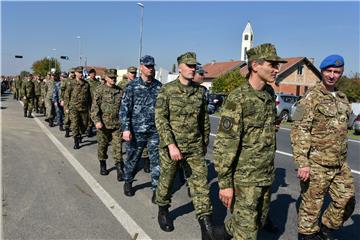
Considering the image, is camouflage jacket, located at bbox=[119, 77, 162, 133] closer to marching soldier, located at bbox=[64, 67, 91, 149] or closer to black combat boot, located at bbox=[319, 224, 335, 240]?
black combat boot, located at bbox=[319, 224, 335, 240]

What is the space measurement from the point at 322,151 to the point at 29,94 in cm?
1435

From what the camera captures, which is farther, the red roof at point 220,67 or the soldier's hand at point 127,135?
the red roof at point 220,67

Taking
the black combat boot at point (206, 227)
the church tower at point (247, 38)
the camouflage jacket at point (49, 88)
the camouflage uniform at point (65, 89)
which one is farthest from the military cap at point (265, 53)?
the church tower at point (247, 38)

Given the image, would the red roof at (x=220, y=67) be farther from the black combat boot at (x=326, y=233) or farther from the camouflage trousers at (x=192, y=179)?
the black combat boot at (x=326, y=233)

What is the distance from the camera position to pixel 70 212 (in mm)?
5000

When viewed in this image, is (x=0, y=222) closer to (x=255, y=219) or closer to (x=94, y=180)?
(x=94, y=180)

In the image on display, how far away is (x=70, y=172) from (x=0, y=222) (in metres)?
2.54

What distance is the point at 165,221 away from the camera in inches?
181

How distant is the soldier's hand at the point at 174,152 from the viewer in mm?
4367

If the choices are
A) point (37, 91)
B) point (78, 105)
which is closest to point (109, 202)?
point (78, 105)

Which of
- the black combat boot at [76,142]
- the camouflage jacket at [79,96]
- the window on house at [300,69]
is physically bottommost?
the black combat boot at [76,142]

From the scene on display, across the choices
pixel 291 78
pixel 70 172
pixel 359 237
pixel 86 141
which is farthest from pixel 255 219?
pixel 291 78

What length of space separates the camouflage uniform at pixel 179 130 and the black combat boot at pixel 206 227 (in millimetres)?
422

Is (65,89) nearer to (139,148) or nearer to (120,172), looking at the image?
(120,172)
